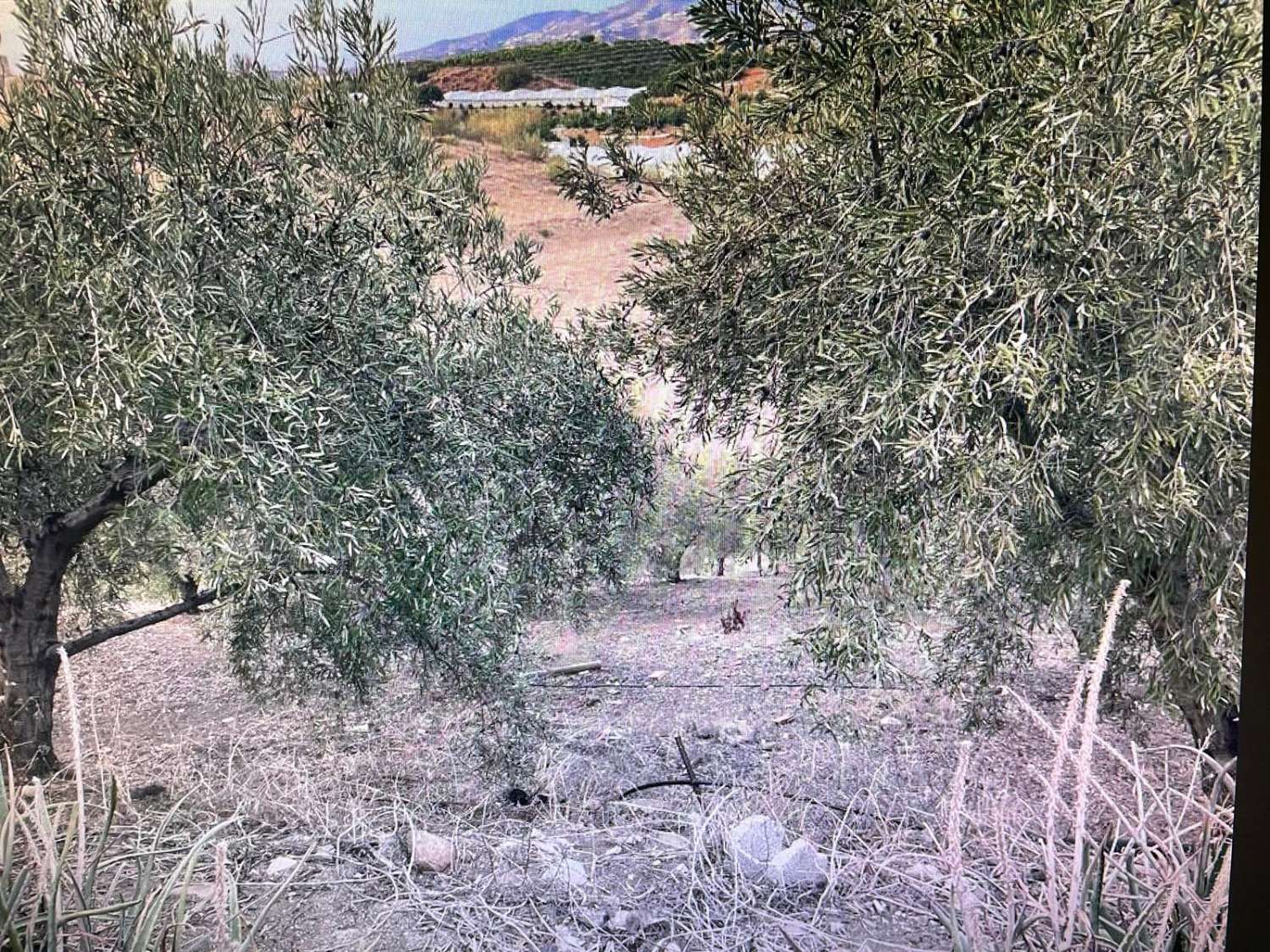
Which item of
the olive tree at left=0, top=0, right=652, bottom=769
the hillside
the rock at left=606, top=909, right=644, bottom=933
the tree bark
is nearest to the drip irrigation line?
the olive tree at left=0, top=0, right=652, bottom=769

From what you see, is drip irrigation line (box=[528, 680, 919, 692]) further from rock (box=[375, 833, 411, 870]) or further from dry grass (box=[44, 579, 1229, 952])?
rock (box=[375, 833, 411, 870])

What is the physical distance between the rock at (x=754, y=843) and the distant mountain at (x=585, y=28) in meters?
1.09

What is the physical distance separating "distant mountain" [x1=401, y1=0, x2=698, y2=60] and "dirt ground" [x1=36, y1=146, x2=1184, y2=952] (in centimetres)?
15

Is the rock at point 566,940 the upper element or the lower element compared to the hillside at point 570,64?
lower

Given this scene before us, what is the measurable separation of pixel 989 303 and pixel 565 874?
977 mm

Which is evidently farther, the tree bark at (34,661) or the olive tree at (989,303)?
the tree bark at (34,661)

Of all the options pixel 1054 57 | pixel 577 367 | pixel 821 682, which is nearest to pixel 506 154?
pixel 577 367

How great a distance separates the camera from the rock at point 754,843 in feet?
4.04

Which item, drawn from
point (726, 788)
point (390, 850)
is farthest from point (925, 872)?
point (390, 850)

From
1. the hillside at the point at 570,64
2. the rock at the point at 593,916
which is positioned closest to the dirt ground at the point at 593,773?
the rock at the point at 593,916

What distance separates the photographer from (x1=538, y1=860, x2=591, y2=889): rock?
125 cm

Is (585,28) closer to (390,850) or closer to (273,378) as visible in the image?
(273,378)

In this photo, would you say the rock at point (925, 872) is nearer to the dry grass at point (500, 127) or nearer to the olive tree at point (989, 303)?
the olive tree at point (989, 303)

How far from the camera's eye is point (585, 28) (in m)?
1.24
